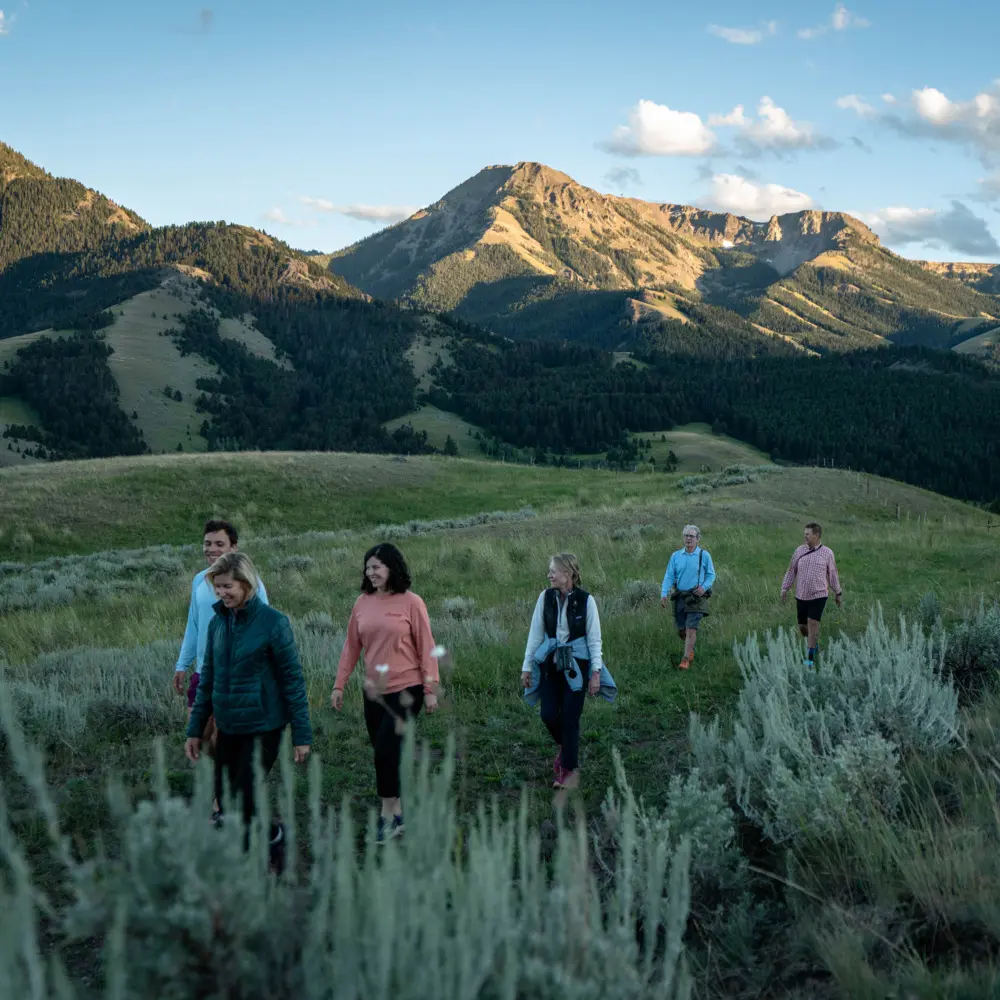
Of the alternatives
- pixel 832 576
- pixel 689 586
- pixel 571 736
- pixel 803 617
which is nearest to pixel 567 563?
pixel 571 736

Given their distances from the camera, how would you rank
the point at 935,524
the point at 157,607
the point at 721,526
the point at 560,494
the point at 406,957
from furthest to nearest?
1. the point at 560,494
2. the point at 935,524
3. the point at 721,526
4. the point at 157,607
5. the point at 406,957

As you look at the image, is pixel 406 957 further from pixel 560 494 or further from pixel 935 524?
pixel 560 494

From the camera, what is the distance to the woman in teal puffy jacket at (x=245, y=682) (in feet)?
14.3

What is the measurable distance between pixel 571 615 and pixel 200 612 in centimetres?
258

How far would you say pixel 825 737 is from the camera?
4.77 meters

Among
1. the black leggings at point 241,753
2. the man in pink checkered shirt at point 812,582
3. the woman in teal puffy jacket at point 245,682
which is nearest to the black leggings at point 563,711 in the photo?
the woman in teal puffy jacket at point 245,682

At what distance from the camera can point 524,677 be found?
5.89 m

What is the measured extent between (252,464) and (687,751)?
108 feet

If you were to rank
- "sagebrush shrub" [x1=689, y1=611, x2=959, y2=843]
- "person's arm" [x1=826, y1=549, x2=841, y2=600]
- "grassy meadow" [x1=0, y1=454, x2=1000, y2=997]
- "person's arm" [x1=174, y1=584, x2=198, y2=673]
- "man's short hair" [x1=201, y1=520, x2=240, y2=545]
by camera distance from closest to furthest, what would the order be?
"sagebrush shrub" [x1=689, y1=611, x2=959, y2=843]
"person's arm" [x1=174, y1=584, x2=198, y2=673]
"man's short hair" [x1=201, y1=520, x2=240, y2=545]
"grassy meadow" [x1=0, y1=454, x2=1000, y2=997]
"person's arm" [x1=826, y1=549, x2=841, y2=600]

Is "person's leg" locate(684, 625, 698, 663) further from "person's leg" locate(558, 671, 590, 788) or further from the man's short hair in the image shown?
the man's short hair

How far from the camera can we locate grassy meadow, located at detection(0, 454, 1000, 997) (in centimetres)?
616

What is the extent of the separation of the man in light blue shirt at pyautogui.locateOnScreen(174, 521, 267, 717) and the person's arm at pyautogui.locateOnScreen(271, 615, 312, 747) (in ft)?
2.82

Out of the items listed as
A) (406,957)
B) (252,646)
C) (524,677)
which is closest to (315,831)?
(406,957)

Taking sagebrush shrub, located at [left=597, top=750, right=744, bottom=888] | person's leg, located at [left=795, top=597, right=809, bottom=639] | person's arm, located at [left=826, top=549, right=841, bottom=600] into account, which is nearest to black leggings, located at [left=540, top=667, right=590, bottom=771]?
sagebrush shrub, located at [left=597, top=750, right=744, bottom=888]
